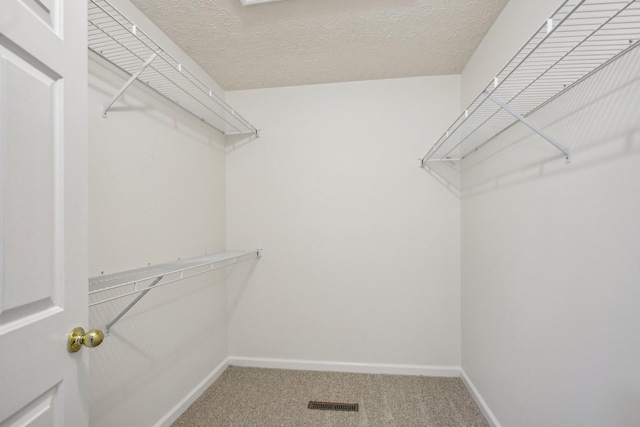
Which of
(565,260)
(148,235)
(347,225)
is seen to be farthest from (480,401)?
(148,235)

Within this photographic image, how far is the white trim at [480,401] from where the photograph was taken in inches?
61.9

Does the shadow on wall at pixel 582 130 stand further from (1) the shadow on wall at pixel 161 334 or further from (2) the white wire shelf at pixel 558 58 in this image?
(1) the shadow on wall at pixel 161 334

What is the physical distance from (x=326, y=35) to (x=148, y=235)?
153 cm

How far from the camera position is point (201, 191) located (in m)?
2.01

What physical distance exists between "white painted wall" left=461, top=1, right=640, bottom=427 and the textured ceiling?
25 cm

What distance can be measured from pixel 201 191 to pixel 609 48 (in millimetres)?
2102

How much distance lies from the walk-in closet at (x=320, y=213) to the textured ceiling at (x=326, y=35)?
2cm

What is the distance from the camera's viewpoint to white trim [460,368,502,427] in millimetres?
1572

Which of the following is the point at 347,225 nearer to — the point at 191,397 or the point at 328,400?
the point at 328,400

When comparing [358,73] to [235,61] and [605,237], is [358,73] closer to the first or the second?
[235,61]

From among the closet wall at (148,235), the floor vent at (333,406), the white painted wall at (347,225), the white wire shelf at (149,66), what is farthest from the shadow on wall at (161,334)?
the white wire shelf at (149,66)

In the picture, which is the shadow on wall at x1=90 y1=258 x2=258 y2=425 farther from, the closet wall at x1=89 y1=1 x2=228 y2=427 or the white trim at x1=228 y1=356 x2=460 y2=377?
the white trim at x1=228 y1=356 x2=460 y2=377

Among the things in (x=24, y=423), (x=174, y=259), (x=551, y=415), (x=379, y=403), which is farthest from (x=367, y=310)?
(x=24, y=423)

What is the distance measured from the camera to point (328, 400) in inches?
73.4
